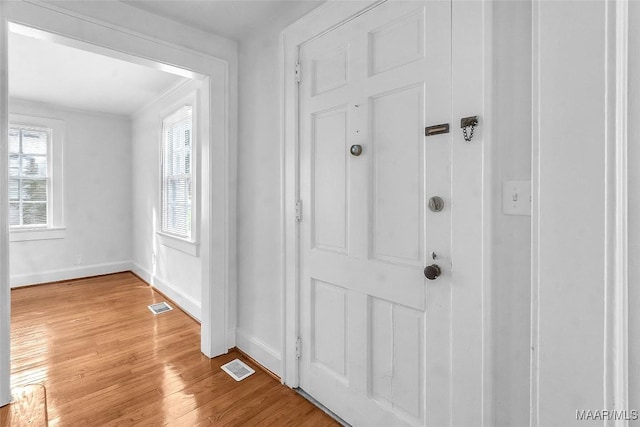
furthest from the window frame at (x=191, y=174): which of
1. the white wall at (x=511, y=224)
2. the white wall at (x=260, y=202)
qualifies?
the white wall at (x=511, y=224)

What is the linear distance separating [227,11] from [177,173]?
7.01 feet

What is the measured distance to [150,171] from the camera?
14.3ft

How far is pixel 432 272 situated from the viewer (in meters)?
1.24

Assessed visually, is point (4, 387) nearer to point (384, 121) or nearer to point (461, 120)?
point (384, 121)

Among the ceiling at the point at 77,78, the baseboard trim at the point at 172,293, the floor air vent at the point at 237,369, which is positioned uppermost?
the ceiling at the point at 77,78

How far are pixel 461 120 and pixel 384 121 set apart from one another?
0.39m

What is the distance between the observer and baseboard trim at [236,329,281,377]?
2.13 metres

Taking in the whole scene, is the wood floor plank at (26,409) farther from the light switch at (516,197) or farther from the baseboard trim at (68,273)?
the baseboard trim at (68,273)

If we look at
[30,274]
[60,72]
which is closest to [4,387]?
[60,72]

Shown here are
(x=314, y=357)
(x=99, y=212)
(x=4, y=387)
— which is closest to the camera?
(x=4, y=387)

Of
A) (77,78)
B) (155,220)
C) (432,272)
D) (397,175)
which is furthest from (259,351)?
(77,78)

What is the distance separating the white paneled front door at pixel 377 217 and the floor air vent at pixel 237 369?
0.47 meters

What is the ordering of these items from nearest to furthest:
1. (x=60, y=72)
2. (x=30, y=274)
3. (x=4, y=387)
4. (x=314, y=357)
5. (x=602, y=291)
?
(x=602, y=291), (x=4, y=387), (x=314, y=357), (x=60, y=72), (x=30, y=274)

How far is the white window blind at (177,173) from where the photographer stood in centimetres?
343
